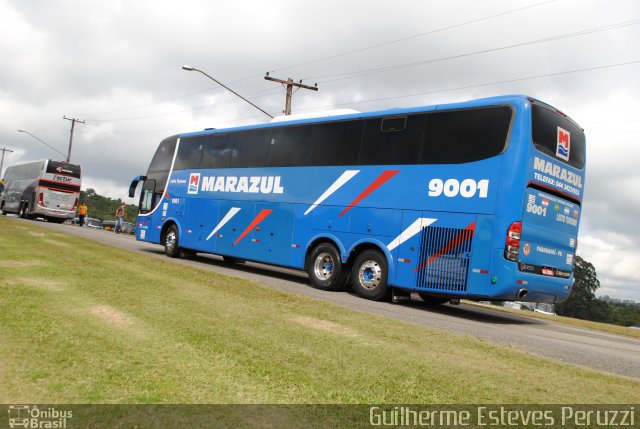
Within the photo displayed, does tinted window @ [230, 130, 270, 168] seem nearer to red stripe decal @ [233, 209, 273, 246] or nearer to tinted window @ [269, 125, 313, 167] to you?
tinted window @ [269, 125, 313, 167]

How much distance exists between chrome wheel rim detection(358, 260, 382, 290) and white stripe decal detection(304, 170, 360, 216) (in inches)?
76.0

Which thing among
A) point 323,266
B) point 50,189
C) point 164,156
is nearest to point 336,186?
point 323,266

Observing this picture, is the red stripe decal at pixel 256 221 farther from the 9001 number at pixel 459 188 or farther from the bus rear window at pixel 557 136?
the bus rear window at pixel 557 136

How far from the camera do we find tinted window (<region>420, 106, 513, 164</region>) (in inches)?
388

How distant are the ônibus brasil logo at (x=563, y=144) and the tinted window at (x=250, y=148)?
7.40m

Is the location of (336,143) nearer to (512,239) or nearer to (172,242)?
(512,239)

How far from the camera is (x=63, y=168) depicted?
118 feet

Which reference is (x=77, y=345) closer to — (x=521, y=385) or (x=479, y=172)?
(x=521, y=385)

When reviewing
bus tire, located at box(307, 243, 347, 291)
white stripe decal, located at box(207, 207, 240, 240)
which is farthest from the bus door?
white stripe decal, located at box(207, 207, 240, 240)

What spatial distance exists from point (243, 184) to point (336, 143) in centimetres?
363

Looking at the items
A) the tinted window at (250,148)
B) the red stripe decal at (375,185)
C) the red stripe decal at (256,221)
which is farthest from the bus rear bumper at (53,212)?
the red stripe decal at (375,185)

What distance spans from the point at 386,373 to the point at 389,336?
1758mm

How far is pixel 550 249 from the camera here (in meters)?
10.3

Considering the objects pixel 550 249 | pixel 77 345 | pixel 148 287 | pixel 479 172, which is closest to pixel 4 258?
pixel 148 287
